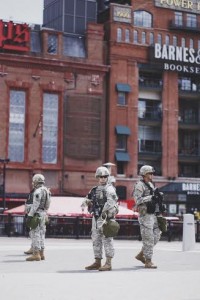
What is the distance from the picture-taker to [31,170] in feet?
190

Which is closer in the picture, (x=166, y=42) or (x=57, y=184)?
(x=57, y=184)

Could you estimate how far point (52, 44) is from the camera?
5984 cm

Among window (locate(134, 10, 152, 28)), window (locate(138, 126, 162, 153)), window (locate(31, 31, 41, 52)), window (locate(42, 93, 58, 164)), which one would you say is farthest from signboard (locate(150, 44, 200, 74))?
window (locate(42, 93, 58, 164))

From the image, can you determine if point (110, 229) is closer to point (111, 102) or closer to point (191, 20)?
point (111, 102)

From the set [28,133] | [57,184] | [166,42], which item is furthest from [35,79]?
[166,42]

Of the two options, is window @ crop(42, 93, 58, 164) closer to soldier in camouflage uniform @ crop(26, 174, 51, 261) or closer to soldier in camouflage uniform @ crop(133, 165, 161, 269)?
soldier in camouflage uniform @ crop(26, 174, 51, 261)

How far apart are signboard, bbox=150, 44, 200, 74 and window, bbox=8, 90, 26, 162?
1270cm

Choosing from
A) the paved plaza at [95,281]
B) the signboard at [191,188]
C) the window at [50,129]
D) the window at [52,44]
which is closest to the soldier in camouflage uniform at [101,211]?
the paved plaza at [95,281]

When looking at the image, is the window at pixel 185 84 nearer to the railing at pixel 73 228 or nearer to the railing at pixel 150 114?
the railing at pixel 150 114

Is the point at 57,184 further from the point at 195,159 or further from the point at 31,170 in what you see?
the point at 195,159

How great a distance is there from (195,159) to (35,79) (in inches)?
659

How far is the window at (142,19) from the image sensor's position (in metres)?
63.2

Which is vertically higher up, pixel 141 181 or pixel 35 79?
pixel 35 79

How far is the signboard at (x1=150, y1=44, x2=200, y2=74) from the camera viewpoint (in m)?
63.1
